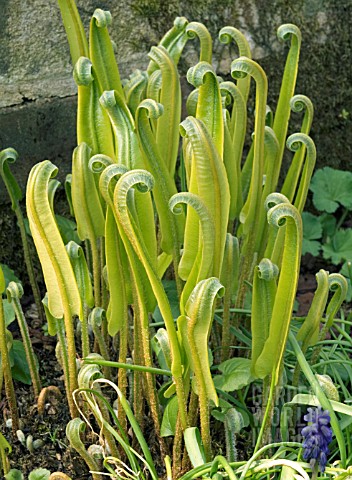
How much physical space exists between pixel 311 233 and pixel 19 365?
39.8 inches

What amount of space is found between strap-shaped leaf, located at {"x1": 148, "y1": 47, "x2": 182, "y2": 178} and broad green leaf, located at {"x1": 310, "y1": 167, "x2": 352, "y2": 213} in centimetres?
85

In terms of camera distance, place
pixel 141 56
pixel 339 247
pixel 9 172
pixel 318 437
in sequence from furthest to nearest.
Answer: pixel 339 247, pixel 141 56, pixel 9 172, pixel 318 437

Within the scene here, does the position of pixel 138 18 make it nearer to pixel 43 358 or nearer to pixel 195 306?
pixel 43 358

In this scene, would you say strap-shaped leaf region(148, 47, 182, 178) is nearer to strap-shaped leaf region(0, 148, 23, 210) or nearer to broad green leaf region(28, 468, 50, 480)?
strap-shaped leaf region(0, 148, 23, 210)

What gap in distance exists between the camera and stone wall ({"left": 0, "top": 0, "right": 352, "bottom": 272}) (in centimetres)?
171

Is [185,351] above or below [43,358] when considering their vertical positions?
above

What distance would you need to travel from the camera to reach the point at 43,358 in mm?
1593

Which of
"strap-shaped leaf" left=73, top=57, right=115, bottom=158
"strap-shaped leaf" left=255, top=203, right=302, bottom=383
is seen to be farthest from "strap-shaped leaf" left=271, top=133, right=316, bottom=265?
"strap-shaped leaf" left=73, top=57, right=115, bottom=158

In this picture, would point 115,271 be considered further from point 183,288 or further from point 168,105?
point 168,105

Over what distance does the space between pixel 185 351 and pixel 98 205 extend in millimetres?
334

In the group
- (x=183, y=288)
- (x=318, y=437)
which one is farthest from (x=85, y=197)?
(x=318, y=437)

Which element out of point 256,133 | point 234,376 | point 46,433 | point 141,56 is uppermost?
point 141,56

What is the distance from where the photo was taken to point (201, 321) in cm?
104

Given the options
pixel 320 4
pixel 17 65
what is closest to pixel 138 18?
pixel 17 65
